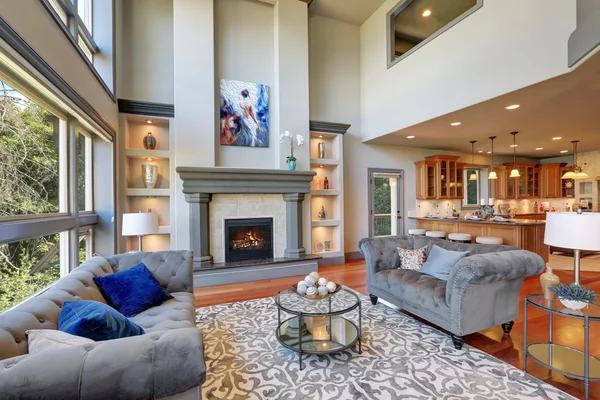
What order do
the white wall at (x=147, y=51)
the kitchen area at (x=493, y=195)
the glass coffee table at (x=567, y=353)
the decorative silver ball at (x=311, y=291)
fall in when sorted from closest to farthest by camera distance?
the glass coffee table at (x=567, y=353)
the decorative silver ball at (x=311, y=291)
the white wall at (x=147, y=51)
the kitchen area at (x=493, y=195)

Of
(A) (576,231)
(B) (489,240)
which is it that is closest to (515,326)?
(A) (576,231)

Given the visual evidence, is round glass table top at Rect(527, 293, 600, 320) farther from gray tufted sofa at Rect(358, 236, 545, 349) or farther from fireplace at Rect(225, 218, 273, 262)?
fireplace at Rect(225, 218, 273, 262)

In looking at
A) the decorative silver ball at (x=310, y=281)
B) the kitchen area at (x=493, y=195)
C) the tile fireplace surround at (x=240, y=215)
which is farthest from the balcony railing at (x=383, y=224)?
the decorative silver ball at (x=310, y=281)

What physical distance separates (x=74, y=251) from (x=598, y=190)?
39.2 feet

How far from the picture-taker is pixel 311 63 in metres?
5.86

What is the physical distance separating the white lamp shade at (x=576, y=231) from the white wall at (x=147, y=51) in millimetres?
5296

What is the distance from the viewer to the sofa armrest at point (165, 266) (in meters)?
2.70

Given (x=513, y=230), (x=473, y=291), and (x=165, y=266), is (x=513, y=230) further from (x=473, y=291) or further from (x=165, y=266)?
(x=165, y=266)

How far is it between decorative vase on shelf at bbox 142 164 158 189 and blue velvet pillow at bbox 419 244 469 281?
428cm

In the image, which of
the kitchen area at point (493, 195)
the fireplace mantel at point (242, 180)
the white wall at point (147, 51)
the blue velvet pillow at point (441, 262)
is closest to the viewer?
the blue velvet pillow at point (441, 262)

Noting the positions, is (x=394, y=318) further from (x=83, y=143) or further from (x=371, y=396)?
(x=83, y=143)

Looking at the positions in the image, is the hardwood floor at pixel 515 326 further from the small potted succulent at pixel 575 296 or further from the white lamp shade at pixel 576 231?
the white lamp shade at pixel 576 231

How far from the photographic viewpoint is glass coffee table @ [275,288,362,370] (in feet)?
7.27

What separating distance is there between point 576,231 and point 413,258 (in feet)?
5.46
